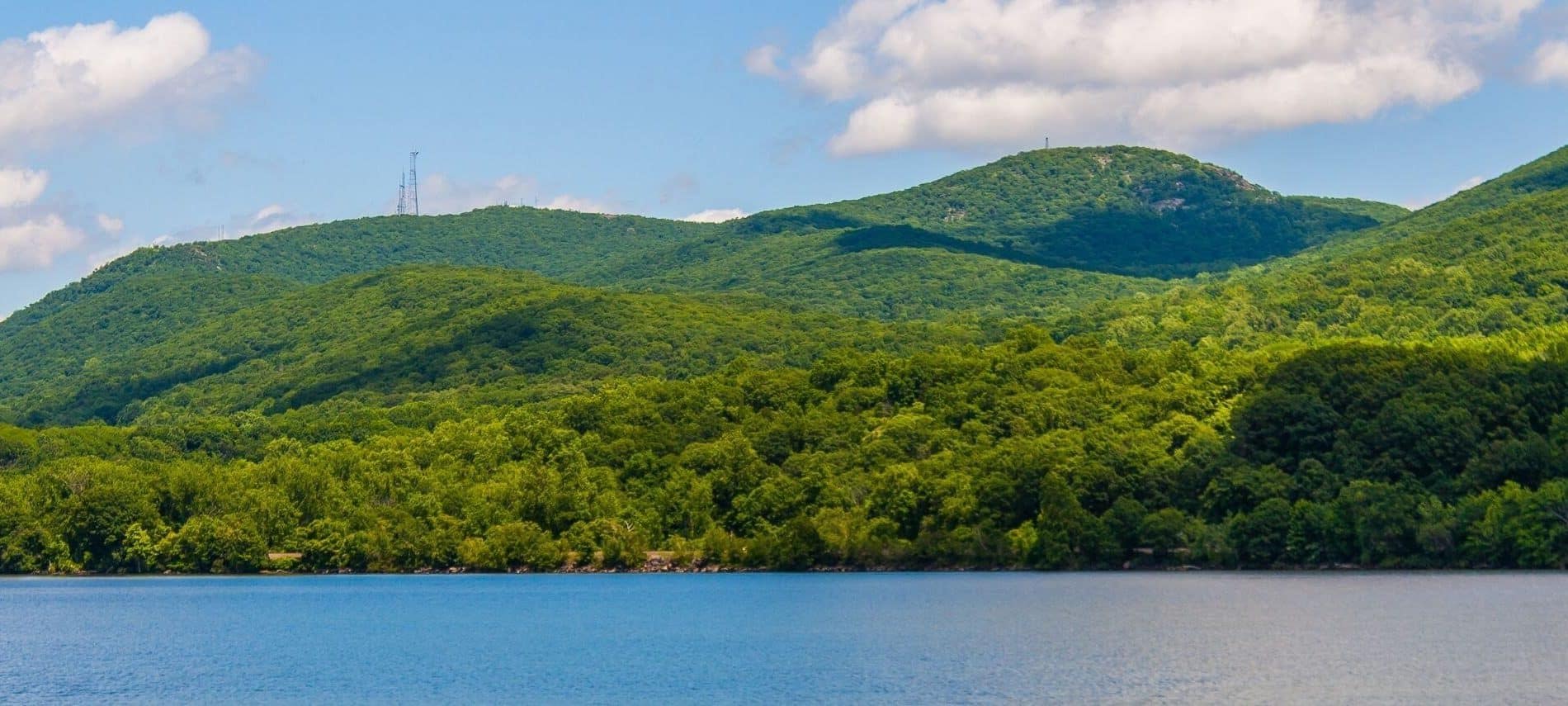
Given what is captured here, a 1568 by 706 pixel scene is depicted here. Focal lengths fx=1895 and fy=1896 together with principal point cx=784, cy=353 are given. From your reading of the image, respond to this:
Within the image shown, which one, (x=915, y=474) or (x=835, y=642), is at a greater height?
(x=915, y=474)

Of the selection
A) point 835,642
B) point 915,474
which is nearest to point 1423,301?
point 915,474

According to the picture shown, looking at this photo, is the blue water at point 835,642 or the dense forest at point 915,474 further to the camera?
the dense forest at point 915,474

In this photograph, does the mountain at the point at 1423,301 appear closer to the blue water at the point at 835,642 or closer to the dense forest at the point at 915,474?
the dense forest at the point at 915,474

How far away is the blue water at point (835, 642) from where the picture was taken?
53.8 metres

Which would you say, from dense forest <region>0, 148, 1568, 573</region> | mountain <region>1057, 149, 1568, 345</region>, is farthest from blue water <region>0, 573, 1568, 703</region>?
mountain <region>1057, 149, 1568, 345</region>

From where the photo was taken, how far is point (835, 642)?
66625mm

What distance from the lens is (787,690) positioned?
5409cm

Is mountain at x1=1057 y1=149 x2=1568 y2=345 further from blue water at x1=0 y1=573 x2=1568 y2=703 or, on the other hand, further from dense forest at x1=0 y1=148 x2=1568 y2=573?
blue water at x1=0 y1=573 x2=1568 y2=703

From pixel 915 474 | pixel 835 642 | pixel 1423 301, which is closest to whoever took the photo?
pixel 835 642

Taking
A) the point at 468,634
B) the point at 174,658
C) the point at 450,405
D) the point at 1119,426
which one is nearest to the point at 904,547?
the point at 1119,426

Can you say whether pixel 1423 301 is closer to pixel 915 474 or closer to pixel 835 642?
pixel 915 474

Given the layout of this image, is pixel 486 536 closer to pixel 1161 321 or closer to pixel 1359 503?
pixel 1359 503

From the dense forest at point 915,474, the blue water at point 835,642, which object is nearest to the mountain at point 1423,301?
the dense forest at point 915,474

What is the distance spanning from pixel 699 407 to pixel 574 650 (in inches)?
2937
